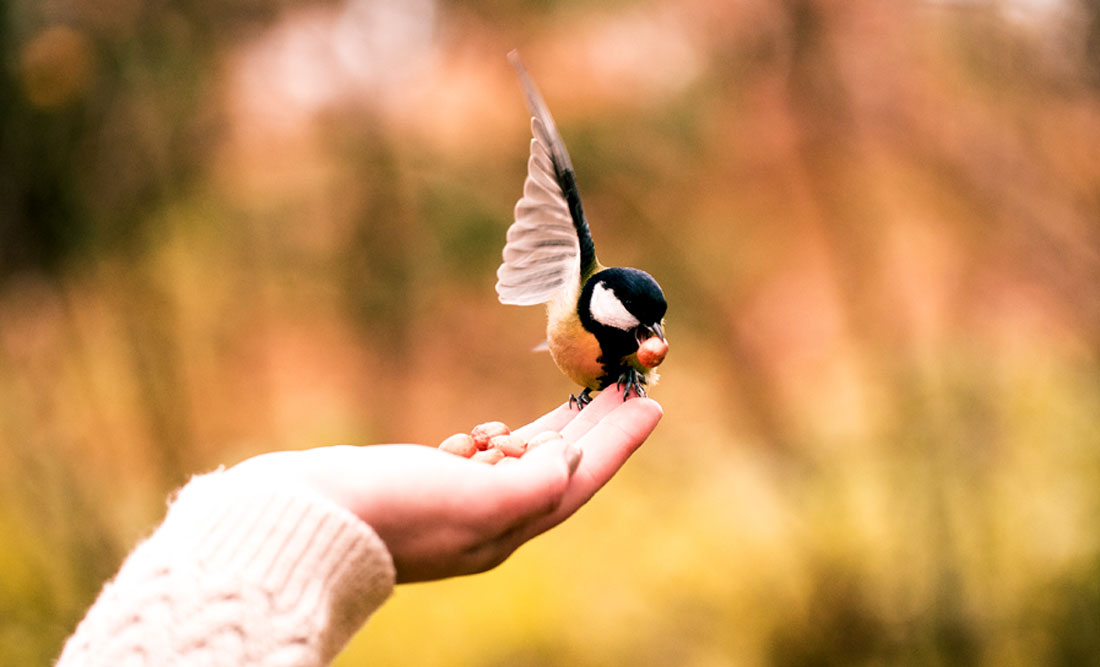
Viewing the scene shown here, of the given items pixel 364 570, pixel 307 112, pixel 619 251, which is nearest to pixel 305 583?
pixel 364 570

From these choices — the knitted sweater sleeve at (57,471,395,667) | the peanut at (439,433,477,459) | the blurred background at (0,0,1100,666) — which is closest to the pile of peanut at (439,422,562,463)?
the peanut at (439,433,477,459)

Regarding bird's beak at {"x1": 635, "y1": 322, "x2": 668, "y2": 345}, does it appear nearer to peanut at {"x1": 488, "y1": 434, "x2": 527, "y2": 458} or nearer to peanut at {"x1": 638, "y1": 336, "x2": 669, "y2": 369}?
peanut at {"x1": 638, "y1": 336, "x2": 669, "y2": 369}

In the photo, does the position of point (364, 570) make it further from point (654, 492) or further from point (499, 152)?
point (654, 492)

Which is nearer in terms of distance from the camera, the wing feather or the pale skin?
the pale skin

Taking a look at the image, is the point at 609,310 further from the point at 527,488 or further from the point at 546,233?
the point at 527,488

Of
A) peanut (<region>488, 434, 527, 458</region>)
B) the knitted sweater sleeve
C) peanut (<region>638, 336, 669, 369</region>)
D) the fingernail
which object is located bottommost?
the knitted sweater sleeve

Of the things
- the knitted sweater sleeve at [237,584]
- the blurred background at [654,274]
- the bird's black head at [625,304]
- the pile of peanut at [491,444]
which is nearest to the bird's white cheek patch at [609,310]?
the bird's black head at [625,304]
